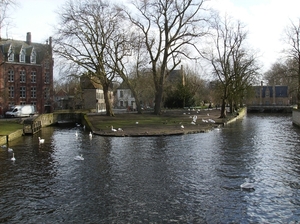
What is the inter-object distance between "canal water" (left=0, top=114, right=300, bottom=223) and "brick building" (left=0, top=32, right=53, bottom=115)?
4748 centimetres

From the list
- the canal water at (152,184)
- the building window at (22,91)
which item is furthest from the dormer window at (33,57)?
the canal water at (152,184)

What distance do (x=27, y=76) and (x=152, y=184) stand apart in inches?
2466

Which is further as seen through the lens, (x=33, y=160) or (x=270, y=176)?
(x=33, y=160)

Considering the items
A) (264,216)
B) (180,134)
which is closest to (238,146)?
(180,134)

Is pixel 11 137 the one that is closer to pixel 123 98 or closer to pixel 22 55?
pixel 22 55

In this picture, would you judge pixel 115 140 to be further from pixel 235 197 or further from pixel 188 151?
pixel 235 197

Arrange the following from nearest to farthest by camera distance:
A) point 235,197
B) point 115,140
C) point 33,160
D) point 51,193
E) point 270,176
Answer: point 235,197
point 51,193
point 270,176
point 33,160
point 115,140

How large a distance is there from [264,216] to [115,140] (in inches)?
707

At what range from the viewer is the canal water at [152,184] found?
402 inches

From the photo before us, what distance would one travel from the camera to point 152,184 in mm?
13477

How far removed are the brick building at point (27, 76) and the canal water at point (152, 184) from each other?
4748 centimetres

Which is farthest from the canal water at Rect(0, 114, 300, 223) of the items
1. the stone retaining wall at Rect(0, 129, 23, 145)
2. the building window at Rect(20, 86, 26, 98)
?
the building window at Rect(20, 86, 26, 98)

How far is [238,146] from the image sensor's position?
2308cm

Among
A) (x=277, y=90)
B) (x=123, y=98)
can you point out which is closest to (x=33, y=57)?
(x=123, y=98)
